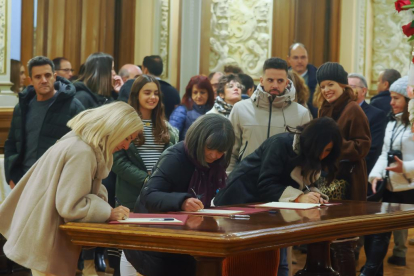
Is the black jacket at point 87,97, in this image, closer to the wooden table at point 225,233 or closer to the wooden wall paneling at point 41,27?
the wooden wall paneling at point 41,27

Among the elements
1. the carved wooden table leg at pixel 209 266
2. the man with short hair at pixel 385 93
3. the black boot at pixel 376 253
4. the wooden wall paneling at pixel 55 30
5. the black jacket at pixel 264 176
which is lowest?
the black boot at pixel 376 253

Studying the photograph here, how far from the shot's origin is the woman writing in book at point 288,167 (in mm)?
4074

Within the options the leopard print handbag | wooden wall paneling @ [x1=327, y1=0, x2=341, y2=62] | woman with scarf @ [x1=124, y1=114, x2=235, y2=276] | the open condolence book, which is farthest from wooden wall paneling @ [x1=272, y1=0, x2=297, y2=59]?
woman with scarf @ [x1=124, y1=114, x2=235, y2=276]

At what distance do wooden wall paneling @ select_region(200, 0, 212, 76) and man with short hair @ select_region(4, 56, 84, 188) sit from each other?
374 centimetres

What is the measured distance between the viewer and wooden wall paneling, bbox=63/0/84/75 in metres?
8.12

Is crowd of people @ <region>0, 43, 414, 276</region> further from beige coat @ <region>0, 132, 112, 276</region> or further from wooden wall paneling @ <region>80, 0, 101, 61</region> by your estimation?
wooden wall paneling @ <region>80, 0, 101, 61</region>

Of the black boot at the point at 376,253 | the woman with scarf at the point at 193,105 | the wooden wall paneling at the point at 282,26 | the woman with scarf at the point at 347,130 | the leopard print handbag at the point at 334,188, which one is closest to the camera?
the leopard print handbag at the point at 334,188

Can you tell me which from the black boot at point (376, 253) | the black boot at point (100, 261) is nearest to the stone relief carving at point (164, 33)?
the black boot at point (100, 261)

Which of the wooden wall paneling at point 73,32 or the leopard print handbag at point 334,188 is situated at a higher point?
the wooden wall paneling at point 73,32

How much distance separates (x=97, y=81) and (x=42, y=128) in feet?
2.88

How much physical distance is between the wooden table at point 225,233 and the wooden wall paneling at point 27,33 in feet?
15.3

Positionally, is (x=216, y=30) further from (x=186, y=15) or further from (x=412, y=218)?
(x=412, y=218)

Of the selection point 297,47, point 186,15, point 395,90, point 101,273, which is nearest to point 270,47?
point 186,15

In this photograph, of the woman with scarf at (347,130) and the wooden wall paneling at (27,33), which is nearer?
the woman with scarf at (347,130)
